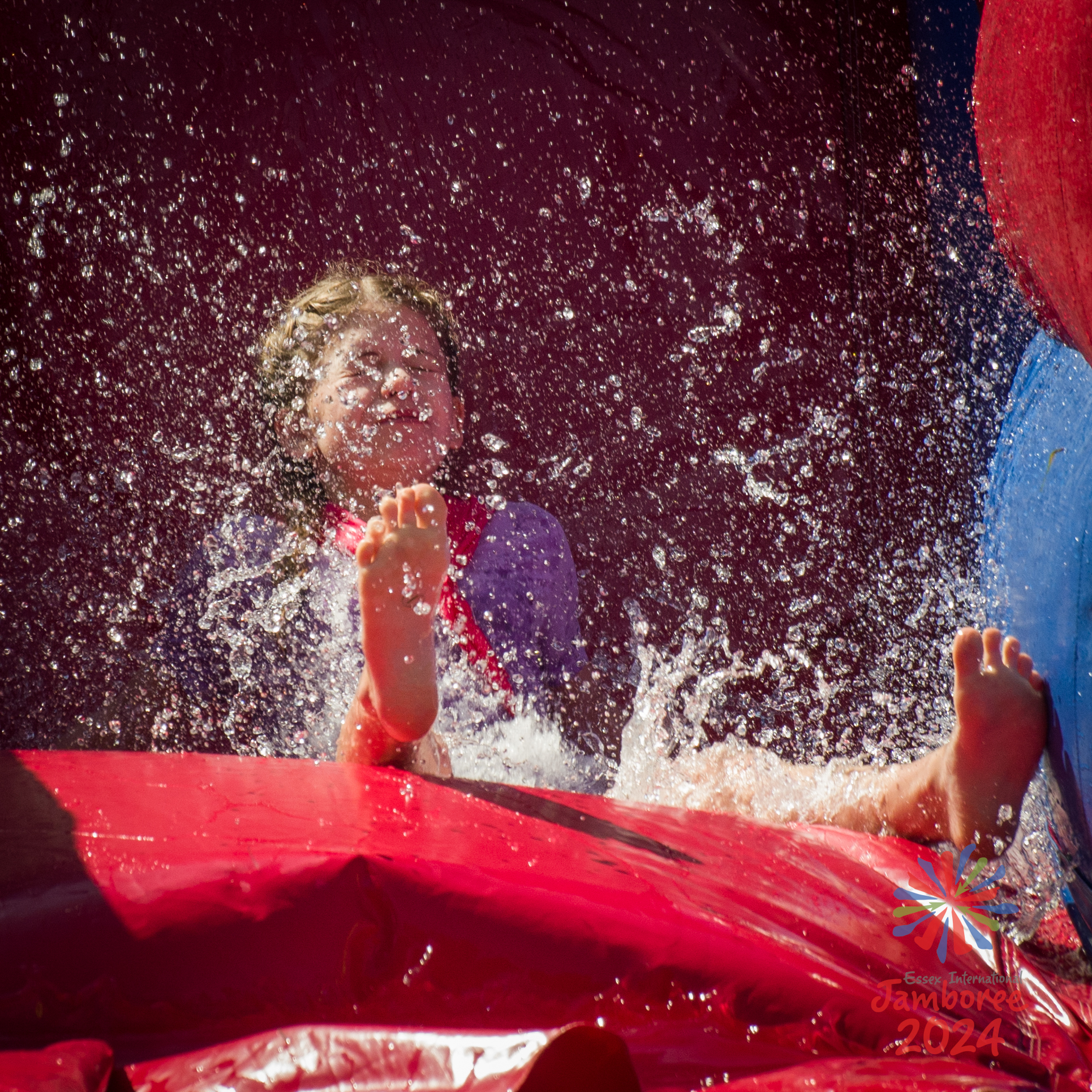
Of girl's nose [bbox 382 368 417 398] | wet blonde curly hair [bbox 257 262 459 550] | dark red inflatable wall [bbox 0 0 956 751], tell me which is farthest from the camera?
dark red inflatable wall [bbox 0 0 956 751]

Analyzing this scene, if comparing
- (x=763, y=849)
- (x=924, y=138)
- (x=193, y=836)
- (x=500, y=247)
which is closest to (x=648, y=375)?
(x=500, y=247)

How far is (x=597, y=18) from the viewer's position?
249 centimetres

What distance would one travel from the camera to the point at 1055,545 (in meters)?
0.93

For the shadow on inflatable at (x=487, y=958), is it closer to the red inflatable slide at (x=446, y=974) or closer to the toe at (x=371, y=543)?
the red inflatable slide at (x=446, y=974)

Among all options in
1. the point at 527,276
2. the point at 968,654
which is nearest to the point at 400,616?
the point at 968,654

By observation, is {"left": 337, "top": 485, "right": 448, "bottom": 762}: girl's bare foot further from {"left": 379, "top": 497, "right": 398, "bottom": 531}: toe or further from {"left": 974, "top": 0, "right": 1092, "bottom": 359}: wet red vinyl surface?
{"left": 974, "top": 0, "right": 1092, "bottom": 359}: wet red vinyl surface

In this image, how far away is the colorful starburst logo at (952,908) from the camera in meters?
0.80

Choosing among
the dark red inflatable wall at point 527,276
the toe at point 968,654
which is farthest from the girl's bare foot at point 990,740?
the dark red inflatable wall at point 527,276

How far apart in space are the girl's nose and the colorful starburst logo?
1.20m

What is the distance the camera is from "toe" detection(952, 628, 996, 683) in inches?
41.1

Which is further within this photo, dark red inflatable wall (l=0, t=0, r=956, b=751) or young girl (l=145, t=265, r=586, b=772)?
dark red inflatable wall (l=0, t=0, r=956, b=751)

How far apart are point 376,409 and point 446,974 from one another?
1244mm

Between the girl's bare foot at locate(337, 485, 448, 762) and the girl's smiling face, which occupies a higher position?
the girl's smiling face

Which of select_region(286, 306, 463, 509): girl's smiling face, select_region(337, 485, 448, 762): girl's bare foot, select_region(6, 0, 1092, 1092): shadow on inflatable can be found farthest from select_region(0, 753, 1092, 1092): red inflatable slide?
select_region(286, 306, 463, 509): girl's smiling face
